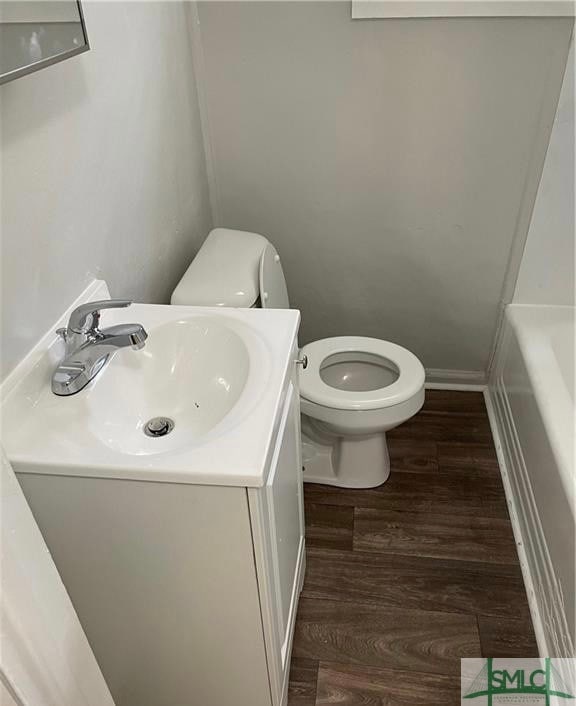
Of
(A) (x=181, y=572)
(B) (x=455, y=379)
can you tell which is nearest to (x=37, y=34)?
(A) (x=181, y=572)

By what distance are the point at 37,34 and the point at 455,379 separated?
188cm

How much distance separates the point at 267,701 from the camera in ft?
4.17

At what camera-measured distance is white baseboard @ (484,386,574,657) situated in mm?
1478

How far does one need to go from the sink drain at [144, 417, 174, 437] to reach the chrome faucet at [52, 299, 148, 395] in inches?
5.6

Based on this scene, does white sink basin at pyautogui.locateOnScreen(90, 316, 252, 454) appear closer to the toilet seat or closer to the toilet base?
the toilet seat

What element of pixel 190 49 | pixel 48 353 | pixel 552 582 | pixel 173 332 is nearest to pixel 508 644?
pixel 552 582

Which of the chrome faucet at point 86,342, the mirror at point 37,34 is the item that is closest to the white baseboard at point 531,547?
the chrome faucet at point 86,342

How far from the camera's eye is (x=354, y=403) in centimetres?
176

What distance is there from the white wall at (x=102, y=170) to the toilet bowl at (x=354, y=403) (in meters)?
0.53

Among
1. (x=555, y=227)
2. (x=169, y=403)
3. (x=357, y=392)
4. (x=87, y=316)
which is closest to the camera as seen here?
(x=87, y=316)

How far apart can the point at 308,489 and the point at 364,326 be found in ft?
2.22

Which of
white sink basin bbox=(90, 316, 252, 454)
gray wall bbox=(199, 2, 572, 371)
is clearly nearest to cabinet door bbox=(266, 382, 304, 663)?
white sink basin bbox=(90, 316, 252, 454)

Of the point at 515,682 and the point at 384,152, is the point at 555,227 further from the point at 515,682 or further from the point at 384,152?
the point at 515,682

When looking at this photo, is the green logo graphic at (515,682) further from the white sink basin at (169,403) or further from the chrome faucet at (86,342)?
the chrome faucet at (86,342)
